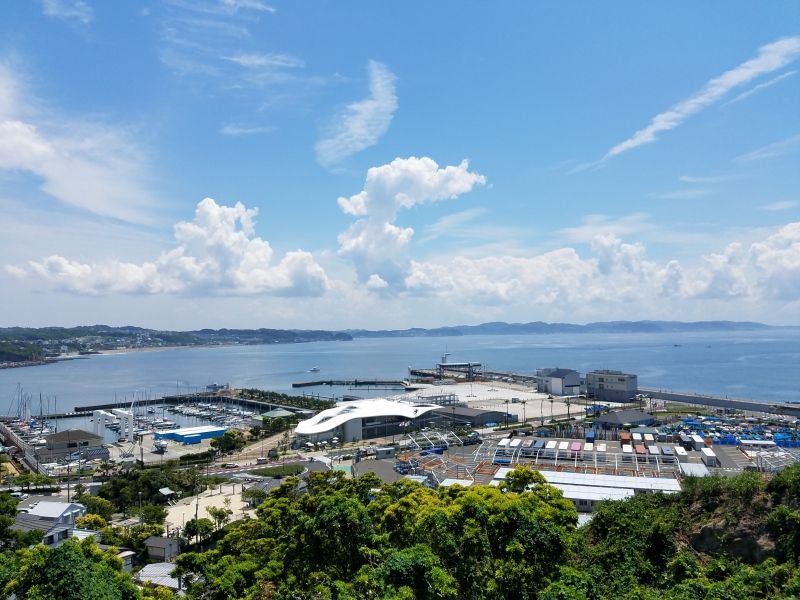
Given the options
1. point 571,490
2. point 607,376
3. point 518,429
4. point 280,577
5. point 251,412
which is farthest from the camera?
point 251,412

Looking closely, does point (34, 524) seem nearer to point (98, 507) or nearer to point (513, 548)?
point (98, 507)

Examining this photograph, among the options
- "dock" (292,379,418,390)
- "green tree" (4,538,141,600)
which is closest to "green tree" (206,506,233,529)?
"green tree" (4,538,141,600)

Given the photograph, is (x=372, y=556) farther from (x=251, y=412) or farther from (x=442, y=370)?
(x=442, y=370)

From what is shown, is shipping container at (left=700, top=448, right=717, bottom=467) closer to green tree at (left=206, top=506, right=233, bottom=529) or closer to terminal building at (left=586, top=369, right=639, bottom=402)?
green tree at (left=206, top=506, right=233, bottom=529)

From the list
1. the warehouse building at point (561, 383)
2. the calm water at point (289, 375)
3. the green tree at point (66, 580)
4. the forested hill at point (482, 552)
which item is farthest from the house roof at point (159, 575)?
the calm water at point (289, 375)

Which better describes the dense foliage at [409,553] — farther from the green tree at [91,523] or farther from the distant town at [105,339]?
the distant town at [105,339]

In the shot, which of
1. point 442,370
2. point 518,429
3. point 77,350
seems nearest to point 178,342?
point 77,350
